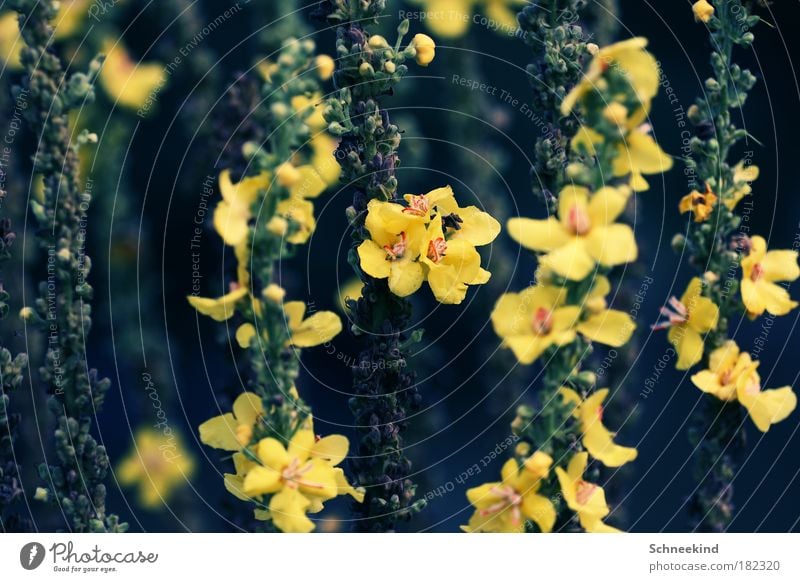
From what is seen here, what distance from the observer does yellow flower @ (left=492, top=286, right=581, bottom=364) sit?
3080mm

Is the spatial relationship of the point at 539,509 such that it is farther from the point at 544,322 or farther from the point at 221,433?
the point at 221,433

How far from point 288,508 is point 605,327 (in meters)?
0.99

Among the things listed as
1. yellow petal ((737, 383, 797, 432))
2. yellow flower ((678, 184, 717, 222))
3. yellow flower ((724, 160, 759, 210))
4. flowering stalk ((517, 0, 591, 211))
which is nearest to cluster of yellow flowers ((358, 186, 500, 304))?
flowering stalk ((517, 0, 591, 211))

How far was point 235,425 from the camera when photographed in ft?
10.6

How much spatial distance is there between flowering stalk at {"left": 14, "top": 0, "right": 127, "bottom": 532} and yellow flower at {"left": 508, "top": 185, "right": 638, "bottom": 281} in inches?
47.2

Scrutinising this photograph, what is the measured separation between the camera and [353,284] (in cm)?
382

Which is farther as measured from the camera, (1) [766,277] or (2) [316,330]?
(1) [766,277]

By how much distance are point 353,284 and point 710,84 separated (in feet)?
4.20

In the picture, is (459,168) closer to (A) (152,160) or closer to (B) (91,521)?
(A) (152,160)

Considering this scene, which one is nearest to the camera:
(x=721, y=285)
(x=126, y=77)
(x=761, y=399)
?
(x=721, y=285)

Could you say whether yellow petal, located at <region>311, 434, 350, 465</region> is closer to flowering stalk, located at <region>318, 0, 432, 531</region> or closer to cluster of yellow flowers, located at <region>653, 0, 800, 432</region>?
flowering stalk, located at <region>318, 0, 432, 531</region>

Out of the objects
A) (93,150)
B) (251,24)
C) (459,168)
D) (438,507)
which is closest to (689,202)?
(459,168)

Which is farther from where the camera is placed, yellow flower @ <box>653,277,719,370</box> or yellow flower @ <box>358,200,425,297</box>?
yellow flower @ <box>653,277,719,370</box>
